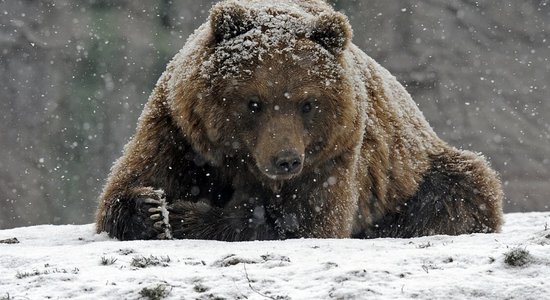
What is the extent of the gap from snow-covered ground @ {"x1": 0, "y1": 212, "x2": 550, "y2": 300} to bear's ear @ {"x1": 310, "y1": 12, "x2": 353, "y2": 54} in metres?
1.38

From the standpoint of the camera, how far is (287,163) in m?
4.79

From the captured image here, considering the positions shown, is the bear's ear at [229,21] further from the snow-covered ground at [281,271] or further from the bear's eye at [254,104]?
the snow-covered ground at [281,271]

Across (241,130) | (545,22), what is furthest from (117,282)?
(545,22)

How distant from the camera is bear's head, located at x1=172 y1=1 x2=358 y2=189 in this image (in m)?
5.05

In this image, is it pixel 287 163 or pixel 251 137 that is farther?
pixel 251 137

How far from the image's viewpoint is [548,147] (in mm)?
14938

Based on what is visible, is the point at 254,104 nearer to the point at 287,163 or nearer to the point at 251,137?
the point at 251,137

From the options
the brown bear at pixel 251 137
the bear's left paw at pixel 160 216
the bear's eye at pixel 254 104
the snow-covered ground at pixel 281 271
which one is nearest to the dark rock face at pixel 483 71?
the brown bear at pixel 251 137

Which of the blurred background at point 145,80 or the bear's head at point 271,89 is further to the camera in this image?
the blurred background at point 145,80

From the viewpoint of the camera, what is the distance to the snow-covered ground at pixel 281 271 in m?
3.44

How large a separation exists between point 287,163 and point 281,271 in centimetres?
115

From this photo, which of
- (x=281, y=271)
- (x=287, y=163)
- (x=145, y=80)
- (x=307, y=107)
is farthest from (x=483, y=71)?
(x=281, y=271)

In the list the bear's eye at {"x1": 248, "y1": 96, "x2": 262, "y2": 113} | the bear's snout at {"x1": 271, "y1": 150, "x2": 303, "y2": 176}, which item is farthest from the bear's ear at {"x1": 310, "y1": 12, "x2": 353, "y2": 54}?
the bear's snout at {"x1": 271, "y1": 150, "x2": 303, "y2": 176}

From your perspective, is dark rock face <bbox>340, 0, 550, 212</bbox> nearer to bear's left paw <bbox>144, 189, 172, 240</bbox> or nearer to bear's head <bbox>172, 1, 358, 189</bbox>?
bear's head <bbox>172, 1, 358, 189</bbox>
